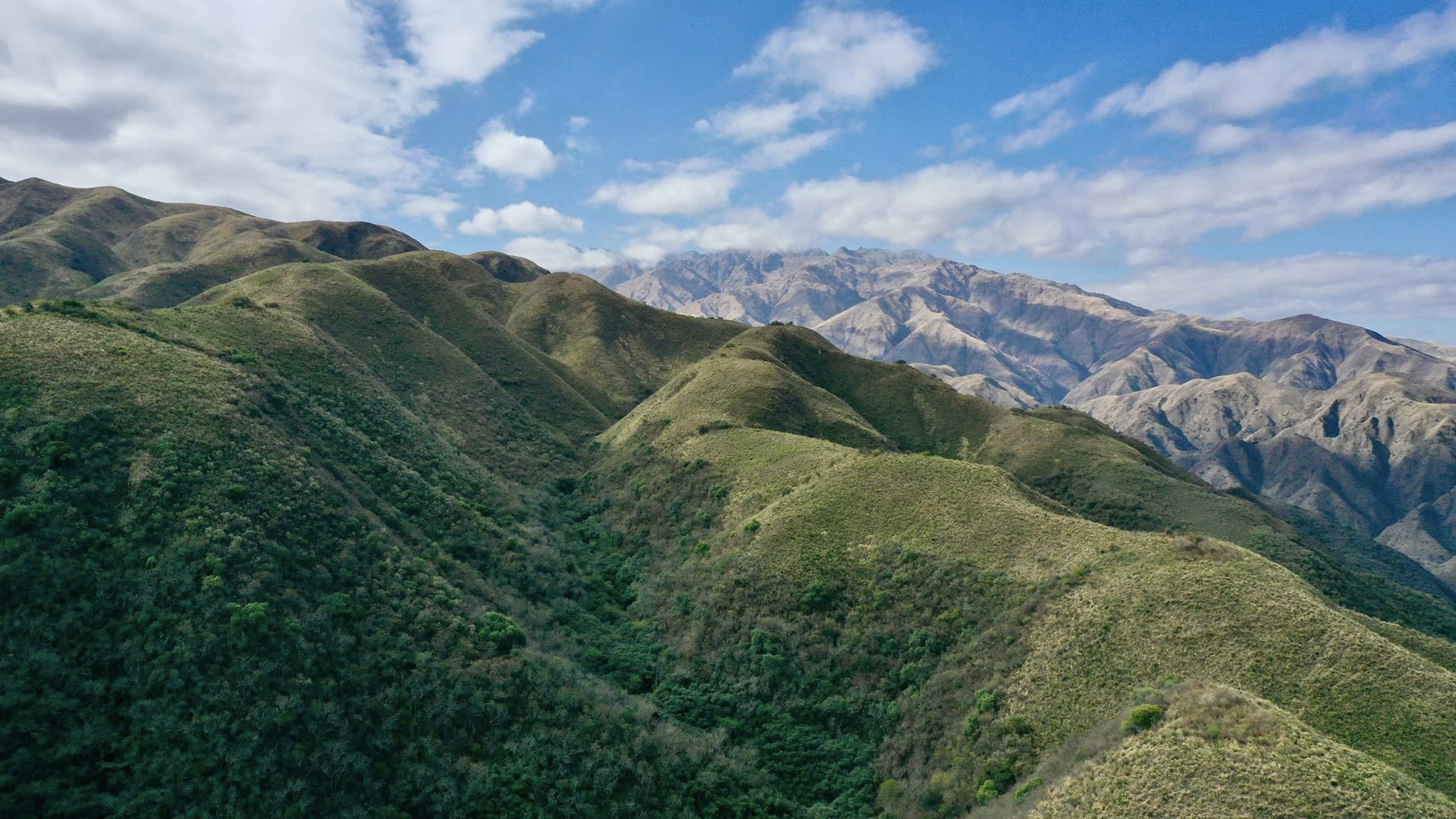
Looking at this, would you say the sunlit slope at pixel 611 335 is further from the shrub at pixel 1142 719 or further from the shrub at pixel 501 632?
the shrub at pixel 1142 719

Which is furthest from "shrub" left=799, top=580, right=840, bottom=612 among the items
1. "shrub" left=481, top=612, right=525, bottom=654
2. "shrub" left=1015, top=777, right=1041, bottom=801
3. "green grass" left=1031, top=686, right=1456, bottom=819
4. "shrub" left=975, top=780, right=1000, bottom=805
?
"green grass" left=1031, top=686, right=1456, bottom=819

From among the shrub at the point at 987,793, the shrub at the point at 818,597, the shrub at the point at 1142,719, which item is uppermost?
the shrub at the point at 1142,719

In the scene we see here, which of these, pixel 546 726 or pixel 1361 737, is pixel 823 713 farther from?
pixel 1361 737

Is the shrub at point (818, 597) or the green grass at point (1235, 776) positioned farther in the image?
the shrub at point (818, 597)

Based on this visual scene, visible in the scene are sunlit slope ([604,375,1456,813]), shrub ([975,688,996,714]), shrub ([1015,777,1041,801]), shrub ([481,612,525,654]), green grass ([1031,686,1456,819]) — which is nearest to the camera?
green grass ([1031,686,1456,819])

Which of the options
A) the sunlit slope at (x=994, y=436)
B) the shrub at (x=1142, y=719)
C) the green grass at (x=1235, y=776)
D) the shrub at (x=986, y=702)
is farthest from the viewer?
the sunlit slope at (x=994, y=436)

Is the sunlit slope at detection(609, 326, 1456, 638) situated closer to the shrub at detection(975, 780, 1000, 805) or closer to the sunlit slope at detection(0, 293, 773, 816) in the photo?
the sunlit slope at detection(0, 293, 773, 816)

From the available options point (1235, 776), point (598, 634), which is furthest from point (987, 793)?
point (598, 634)

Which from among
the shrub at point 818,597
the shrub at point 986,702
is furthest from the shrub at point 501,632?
the shrub at point 986,702
